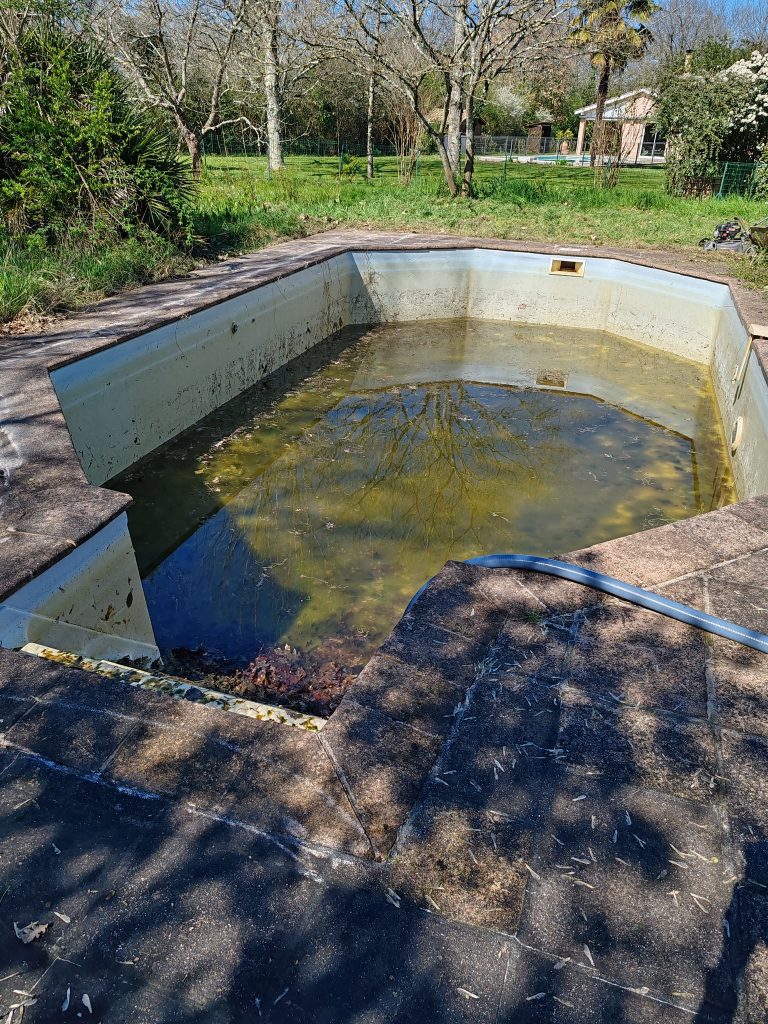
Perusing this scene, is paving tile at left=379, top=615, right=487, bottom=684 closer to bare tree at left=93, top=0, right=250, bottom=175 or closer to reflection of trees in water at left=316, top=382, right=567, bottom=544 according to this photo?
reflection of trees in water at left=316, top=382, right=567, bottom=544

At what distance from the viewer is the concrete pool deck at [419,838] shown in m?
1.31

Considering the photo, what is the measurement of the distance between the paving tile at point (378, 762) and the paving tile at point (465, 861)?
0.05m

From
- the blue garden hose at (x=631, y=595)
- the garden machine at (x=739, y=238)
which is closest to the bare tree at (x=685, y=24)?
the garden machine at (x=739, y=238)

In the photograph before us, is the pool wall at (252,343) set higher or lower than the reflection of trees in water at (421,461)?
higher

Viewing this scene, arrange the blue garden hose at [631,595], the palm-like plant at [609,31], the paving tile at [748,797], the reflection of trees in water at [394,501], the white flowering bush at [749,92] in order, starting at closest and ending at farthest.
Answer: the paving tile at [748,797]
the blue garden hose at [631,595]
the reflection of trees in water at [394,501]
the white flowering bush at [749,92]
the palm-like plant at [609,31]

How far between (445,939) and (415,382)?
632 centimetres

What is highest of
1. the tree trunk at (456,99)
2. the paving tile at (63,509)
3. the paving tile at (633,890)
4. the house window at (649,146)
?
the house window at (649,146)

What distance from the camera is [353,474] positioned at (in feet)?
17.3

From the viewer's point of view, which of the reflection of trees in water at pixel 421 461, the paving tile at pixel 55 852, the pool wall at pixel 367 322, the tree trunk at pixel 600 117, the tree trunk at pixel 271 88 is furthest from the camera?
the tree trunk at pixel 600 117

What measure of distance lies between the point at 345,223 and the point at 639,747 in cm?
1165

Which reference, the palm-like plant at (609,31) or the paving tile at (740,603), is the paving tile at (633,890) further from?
the palm-like plant at (609,31)

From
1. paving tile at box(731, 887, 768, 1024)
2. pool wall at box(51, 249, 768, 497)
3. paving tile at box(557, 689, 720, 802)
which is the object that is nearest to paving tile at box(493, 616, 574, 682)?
paving tile at box(557, 689, 720, 802)

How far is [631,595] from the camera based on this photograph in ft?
8.11

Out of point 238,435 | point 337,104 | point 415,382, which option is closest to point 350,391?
point 415,382
